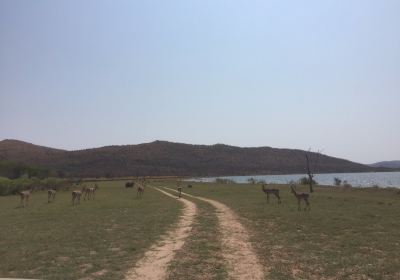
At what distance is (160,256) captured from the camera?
551 inches

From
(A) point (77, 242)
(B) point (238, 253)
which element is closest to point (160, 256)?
(B) point (238, 253)

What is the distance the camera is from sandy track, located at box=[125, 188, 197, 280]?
11796 mm

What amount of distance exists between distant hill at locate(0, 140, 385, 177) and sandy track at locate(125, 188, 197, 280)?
4830 inches

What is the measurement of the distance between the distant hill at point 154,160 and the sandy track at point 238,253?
122118mm

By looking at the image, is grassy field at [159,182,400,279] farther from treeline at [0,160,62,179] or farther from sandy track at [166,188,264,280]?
treeline at [0,160,62,179]

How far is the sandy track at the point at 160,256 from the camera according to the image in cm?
1180

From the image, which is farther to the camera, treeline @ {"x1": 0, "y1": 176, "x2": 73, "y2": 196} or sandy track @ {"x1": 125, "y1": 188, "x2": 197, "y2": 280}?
treeline @ {"x1": 0, "y1": 176, "x2": 73, "y2": 196}

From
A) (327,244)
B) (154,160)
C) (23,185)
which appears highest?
(154,160)

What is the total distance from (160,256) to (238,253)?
2525 mm

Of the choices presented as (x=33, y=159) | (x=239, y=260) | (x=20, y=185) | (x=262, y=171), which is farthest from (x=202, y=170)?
(x=239, y=260)

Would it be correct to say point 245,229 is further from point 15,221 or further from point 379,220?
point 15,221

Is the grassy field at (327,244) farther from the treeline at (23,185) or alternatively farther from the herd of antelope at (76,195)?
the treeline at (23,185)

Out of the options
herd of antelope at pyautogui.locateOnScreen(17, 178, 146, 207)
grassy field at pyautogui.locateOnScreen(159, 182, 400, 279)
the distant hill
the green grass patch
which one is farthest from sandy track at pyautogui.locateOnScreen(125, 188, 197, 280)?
the distant hill

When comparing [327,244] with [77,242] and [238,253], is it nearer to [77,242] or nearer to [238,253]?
[238,253]
